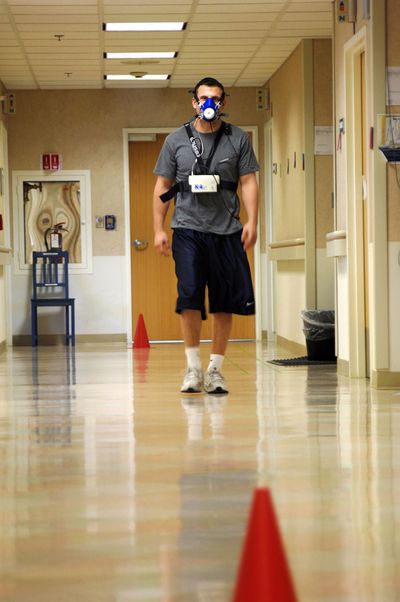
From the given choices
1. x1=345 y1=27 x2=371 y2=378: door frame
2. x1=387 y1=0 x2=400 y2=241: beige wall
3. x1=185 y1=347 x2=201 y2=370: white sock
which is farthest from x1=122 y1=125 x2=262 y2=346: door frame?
x1=185 y1=347 x2=201 y2=370: white sock

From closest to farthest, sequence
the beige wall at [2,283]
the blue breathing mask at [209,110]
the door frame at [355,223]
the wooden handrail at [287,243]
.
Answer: the blue breathing mask at [209,110] < the door frame at [355,223] < the wooden handrail at [287,243] < the beige wall at [2,283]

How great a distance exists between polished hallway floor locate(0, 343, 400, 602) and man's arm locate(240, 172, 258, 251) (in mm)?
782

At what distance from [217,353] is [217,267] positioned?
0.43 meters

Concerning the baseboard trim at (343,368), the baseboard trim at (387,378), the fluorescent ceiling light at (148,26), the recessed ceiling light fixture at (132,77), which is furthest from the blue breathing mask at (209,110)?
the recessed ceiling light fixture at (132,77)

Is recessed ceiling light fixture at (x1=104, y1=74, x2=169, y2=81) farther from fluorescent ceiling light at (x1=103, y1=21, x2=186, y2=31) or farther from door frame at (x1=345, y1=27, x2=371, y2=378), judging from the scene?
door frame at (x1=345, y1=27, x2=371, y2=378)

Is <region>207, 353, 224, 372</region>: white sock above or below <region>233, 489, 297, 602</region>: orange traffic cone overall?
below

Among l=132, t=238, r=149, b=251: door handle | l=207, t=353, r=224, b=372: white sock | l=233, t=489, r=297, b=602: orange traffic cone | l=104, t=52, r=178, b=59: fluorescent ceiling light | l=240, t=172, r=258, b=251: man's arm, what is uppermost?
l=104, t=52, r=178, b=59: fluorescent ceiling light

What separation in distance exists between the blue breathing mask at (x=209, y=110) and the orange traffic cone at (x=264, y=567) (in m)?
4.10

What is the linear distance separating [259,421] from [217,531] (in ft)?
6.82

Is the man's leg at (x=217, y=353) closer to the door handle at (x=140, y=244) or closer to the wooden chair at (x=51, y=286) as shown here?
the wooden chair at (x=51, y=286)

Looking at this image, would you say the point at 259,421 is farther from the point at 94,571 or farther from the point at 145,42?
the point at 145,42

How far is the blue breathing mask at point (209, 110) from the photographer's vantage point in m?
5.71

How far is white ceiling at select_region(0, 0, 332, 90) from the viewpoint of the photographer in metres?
7.90

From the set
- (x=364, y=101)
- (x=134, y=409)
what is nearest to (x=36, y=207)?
(x=364, y=101)
